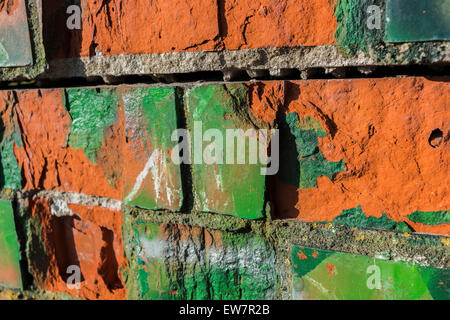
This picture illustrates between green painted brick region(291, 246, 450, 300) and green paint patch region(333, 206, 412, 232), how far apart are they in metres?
0.05

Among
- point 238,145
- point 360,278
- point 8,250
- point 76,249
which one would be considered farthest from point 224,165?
point 8,250

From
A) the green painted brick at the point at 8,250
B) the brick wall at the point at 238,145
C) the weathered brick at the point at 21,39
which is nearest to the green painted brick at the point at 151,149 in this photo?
the brick wall at the point at 238,145

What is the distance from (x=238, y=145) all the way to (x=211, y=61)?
147 millimetres

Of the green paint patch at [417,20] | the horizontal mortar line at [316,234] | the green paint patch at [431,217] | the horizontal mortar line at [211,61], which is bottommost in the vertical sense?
the horizontal mortar line at [316,234]

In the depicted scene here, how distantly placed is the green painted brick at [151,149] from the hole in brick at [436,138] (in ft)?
1.26

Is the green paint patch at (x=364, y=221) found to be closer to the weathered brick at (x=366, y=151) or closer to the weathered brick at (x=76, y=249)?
the weathered brick at (x=366, y=151)

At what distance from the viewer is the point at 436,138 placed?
58cm

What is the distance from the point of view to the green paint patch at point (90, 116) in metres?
0.76

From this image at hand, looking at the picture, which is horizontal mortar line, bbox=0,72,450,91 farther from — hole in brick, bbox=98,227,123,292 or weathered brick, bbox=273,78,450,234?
hole in brick, bbox=98,227,123,292

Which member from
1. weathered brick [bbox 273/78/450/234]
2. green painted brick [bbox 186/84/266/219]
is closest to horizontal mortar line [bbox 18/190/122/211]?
green painted brick [bbox 186/84/266/219]

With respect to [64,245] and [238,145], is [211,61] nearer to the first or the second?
[238,145]

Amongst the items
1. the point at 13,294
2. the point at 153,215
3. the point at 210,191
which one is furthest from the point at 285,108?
the point at 13,294

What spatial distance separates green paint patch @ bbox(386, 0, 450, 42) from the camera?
1.80 ft

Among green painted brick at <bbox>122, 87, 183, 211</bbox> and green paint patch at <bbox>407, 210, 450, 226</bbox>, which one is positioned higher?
green painted brick at <bbox>122, 87, 183, 211</bbox>
